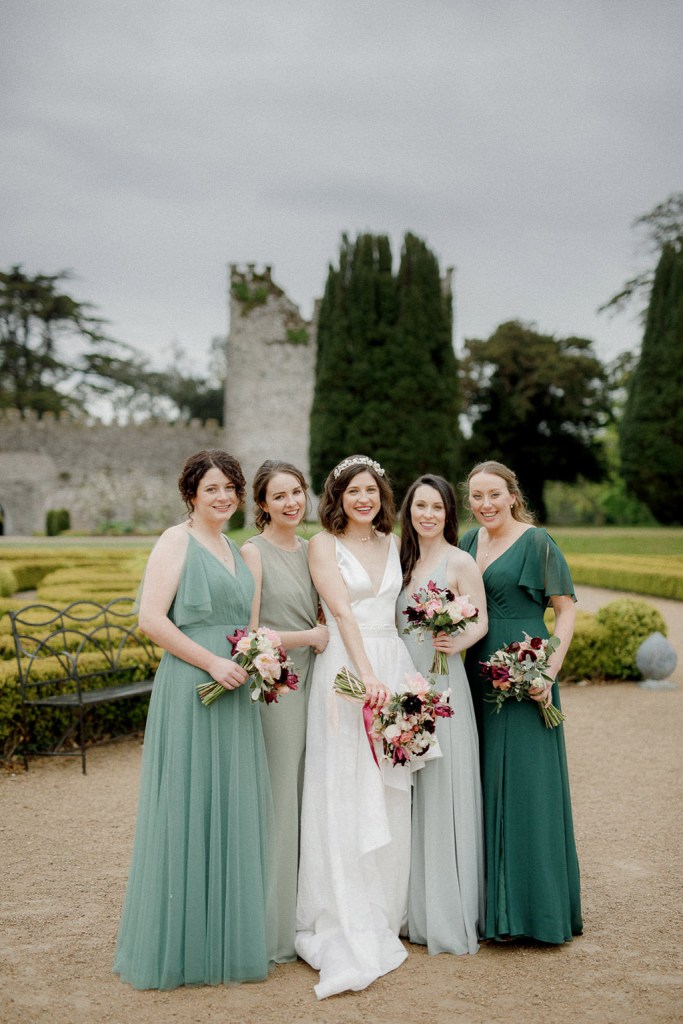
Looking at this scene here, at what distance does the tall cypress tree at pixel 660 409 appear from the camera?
69.3ft

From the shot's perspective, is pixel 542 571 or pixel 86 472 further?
pixel 86 472

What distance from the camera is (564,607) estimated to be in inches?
126

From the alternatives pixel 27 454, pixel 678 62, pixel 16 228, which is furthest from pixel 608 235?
pixel 16 228

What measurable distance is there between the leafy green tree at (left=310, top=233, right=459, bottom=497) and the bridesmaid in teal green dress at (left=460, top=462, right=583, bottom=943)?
1849 cm

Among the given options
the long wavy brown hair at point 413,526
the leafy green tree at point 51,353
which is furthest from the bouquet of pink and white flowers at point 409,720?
the leafy green tree at point 51,353

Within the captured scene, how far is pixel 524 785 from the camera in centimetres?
297

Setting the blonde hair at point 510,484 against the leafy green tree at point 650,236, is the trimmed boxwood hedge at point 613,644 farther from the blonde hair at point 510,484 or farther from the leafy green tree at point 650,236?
the leafy green tree at point 650,236

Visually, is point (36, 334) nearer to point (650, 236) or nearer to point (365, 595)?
point (650, 236)

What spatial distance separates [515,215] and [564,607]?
20.9 m

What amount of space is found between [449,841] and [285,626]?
1013mm

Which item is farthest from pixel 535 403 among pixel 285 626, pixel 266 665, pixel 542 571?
pixel 266 665

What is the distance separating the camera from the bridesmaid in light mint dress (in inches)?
114

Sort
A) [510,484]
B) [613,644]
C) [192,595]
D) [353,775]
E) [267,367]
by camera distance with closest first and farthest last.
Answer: [192,595] → [353,775] → [510,484] → [613,644] → [267,367]

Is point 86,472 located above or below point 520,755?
above
